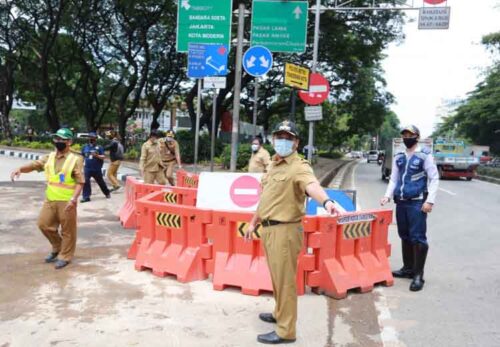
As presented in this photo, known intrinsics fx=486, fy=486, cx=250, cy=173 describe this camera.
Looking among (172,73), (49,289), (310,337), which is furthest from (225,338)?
(172,73)

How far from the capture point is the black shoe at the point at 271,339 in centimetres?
377

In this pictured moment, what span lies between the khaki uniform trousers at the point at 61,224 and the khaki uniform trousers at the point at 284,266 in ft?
10.0

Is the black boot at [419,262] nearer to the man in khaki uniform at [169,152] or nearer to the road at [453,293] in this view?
the road at [453,293]

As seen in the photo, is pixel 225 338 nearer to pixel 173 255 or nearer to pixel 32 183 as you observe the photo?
pixel 173 255

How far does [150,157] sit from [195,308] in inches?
243

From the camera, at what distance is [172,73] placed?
101 ft

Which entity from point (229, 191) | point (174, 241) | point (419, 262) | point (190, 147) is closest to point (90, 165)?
point (229, 191)

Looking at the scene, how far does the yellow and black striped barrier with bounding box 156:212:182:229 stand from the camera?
553 centimetres

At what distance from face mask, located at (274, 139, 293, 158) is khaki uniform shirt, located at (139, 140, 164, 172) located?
270 inches

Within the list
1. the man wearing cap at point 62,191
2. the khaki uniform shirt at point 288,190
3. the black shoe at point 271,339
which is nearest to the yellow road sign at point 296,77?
the man wearing cap at point 62,191

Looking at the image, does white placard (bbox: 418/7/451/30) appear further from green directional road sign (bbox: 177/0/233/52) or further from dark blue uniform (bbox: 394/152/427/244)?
dark blue uniform (bbox: 394/152/427/244)

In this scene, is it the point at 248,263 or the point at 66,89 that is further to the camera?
the point at 66,89

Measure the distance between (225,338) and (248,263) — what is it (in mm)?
1308

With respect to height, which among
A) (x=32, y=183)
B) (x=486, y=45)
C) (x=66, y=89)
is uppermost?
(x=486, y=45)
